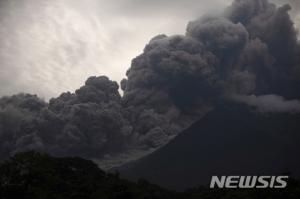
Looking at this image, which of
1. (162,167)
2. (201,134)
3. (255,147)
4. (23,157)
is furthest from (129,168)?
(23,157)

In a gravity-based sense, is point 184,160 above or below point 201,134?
below

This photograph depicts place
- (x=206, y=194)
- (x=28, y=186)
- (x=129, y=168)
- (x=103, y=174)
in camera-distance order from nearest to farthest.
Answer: (x=28, y=186) < (x=206, y=194) < (x=103, y=174) < (x=129, y=168)

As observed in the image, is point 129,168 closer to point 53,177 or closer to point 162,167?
point 162,167

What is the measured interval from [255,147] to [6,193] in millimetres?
A: 81622

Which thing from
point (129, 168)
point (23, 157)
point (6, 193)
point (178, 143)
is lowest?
point (6, 193)

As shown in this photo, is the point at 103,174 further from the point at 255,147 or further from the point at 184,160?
the point at 255,147

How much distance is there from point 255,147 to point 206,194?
7337 cm

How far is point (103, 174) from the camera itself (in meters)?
46.8

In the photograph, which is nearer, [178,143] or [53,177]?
[53,177]

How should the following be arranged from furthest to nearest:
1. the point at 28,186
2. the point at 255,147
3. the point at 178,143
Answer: the point at 255,147
the point at 178,143
the point at 28,186

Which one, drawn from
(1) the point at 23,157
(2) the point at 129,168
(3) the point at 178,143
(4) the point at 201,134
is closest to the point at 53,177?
(1) the point at 23,157

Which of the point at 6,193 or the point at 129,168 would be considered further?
the point at 129,168

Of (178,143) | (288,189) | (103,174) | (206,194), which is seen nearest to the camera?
(288,189)

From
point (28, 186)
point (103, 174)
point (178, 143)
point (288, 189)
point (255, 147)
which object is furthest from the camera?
point (255, 147)
